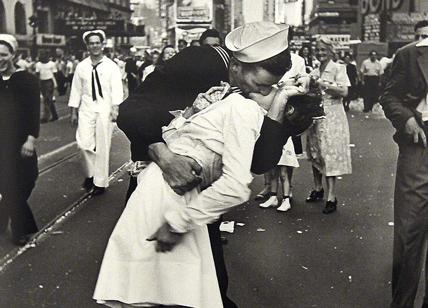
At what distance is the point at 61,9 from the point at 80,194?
4.64 m

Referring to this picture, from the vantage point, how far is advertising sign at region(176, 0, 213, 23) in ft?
13.1

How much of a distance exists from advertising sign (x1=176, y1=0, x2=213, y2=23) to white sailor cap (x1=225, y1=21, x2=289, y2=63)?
2.08 m

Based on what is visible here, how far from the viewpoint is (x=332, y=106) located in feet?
18.1

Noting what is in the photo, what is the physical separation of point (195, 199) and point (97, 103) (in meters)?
4.59

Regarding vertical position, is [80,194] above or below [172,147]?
below

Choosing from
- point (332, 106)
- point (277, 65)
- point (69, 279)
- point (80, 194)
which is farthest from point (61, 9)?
point (277, 65)

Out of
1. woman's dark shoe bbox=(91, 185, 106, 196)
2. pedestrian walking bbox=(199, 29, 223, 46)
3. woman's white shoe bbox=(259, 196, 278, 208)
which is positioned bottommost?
woman's dark shoe bbox=(91, 185, 106, 196)

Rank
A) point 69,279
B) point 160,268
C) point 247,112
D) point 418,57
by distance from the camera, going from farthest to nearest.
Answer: point 69,279
point 418,57
point 160,268
point 247,112

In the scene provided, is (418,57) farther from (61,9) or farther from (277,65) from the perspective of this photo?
(61,9)

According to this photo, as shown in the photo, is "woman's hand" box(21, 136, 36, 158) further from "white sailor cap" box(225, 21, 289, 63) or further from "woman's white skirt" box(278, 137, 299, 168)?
"white sailor cap" box(225, 21, 289, 63)

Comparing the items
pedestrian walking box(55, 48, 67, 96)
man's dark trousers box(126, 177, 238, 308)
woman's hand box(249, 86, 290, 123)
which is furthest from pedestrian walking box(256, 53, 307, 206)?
pedestrian walking box(55, 48, 67, 96)

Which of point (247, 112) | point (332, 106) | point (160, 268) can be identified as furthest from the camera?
point (332, 106)

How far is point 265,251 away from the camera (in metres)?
4.39

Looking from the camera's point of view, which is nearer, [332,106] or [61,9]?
[332,106]
